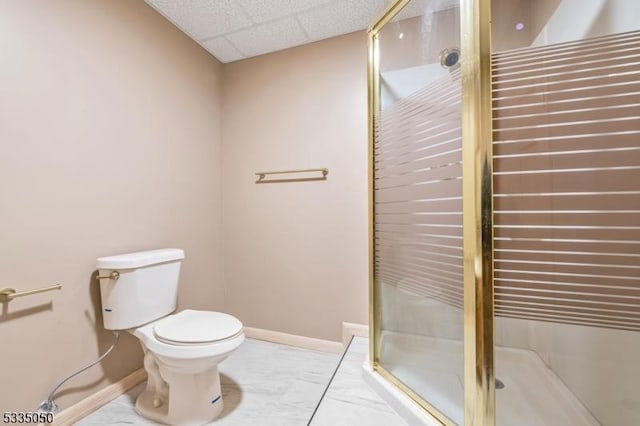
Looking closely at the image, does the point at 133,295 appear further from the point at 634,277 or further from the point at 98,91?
the point at 634,277

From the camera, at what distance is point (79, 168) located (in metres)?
1.21

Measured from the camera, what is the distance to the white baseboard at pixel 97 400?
3.67 ft

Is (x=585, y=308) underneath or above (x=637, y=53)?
underneath

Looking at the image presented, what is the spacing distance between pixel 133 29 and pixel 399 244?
5.95ft

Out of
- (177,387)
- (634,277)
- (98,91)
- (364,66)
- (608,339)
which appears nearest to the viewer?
(634,277)

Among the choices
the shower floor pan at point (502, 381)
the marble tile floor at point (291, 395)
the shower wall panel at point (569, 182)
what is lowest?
the marble tile floor at point (291, 395)

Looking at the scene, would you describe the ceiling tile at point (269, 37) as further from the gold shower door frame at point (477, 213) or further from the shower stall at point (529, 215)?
the gold shower door frame at point (477, 213)

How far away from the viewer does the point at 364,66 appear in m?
1.71

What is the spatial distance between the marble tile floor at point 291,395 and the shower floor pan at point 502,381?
0.17 meters

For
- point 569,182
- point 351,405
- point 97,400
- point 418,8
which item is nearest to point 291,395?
point 351,405

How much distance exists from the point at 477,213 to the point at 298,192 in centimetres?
125

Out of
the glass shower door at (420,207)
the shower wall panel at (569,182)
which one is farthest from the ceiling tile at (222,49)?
the shower wall panel at (569,182)

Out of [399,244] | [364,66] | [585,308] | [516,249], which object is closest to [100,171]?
[399,244]

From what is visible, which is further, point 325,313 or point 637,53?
point 325,313
